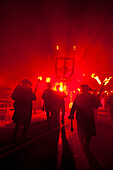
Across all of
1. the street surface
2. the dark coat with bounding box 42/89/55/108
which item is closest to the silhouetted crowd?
the street surface

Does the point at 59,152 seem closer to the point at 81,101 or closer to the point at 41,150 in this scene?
the point at 41,150

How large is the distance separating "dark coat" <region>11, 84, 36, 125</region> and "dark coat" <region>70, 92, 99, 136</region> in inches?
58.0

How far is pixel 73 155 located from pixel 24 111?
6.11ft

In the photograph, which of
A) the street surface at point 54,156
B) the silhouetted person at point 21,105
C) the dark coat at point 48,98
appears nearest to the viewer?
the street surface at point 54,156

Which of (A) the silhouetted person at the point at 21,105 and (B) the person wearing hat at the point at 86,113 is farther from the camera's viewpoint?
(A) the silhouetted person at the point at 21,105

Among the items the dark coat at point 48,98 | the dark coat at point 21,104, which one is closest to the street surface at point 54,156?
the dark coat at point 21,104

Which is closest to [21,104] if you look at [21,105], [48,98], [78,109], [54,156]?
[21,105]

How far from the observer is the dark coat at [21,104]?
455 cm

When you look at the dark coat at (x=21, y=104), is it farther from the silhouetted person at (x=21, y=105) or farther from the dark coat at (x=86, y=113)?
the dark coat at (x=86, y=113)

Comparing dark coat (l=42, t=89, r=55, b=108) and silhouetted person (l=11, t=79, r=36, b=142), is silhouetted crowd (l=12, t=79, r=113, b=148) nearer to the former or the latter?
silhouetted person (l=11, t=79, r=36, b=142)

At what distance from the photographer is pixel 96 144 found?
4.67 metres

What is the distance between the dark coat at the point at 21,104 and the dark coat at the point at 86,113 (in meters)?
1.47

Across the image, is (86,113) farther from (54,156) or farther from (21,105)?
(21,105)

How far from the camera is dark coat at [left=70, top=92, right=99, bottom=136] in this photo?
163 inches
